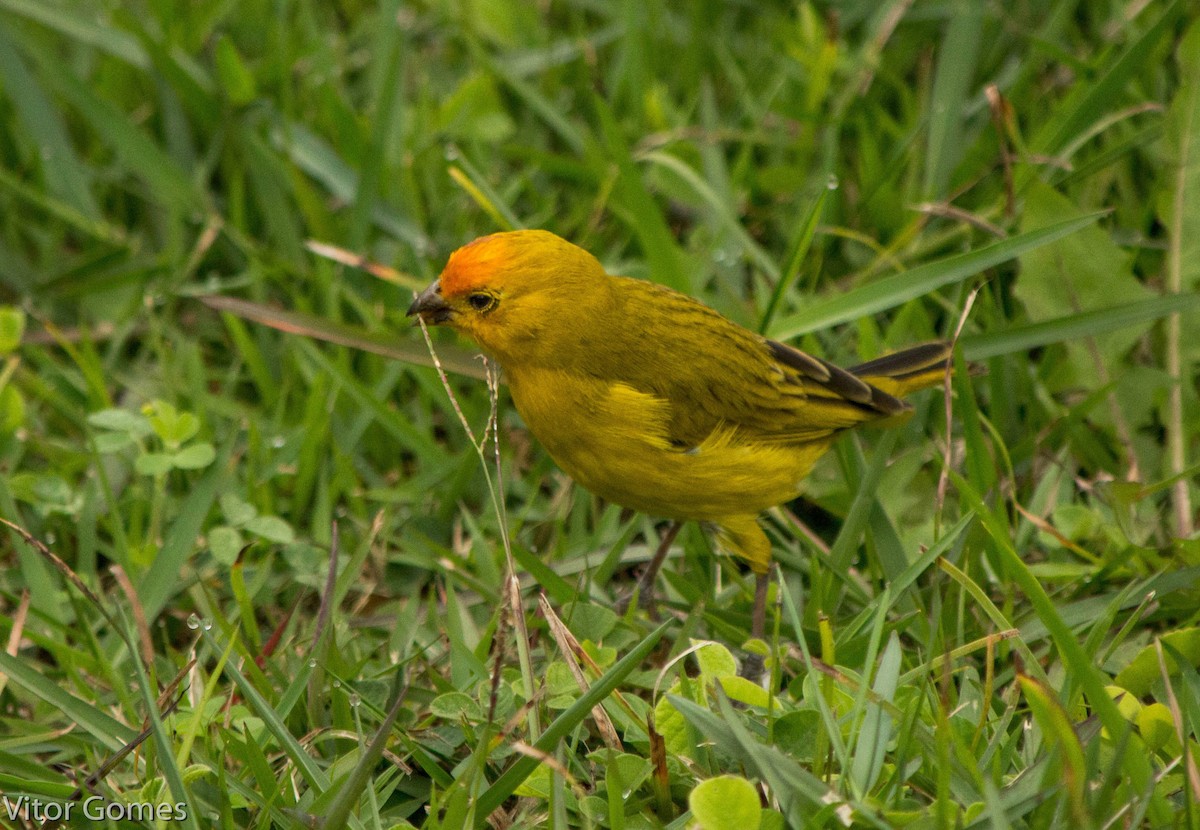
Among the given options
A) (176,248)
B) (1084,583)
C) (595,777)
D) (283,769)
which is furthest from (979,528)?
(176,248)

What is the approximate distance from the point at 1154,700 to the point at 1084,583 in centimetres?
44

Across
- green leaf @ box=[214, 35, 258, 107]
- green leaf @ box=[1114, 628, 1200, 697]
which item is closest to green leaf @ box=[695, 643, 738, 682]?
green leaf @ box=[1114, 628, 1200, 697]

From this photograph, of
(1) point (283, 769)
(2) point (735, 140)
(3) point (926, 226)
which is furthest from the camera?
(2) point (735, 140)

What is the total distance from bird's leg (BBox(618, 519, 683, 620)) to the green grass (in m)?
0.08

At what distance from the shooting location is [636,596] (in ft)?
11.7

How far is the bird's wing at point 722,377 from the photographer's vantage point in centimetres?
362

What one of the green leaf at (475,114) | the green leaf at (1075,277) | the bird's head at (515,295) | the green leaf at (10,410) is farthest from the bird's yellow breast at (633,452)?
the green leaf at (475,114)

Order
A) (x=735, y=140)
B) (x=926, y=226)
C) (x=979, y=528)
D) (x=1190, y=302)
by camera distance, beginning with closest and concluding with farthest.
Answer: (x=979, y=528), (x=1190, y=302), (x=926, y=226), (x=735, y=140)

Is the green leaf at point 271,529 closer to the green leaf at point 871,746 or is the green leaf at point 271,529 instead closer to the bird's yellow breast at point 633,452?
the bird's yellow breast at point 633,452

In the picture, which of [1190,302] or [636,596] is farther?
[1190,302]

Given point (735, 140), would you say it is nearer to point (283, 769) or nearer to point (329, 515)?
point (329, 515)

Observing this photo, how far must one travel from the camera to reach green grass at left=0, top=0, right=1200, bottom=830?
2.82 meters

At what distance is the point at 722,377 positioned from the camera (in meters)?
3.72

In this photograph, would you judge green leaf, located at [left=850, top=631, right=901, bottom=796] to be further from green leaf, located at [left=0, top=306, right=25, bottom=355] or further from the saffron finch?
green leaf, located at [left=0, top=306, right=25, bottom=355]
